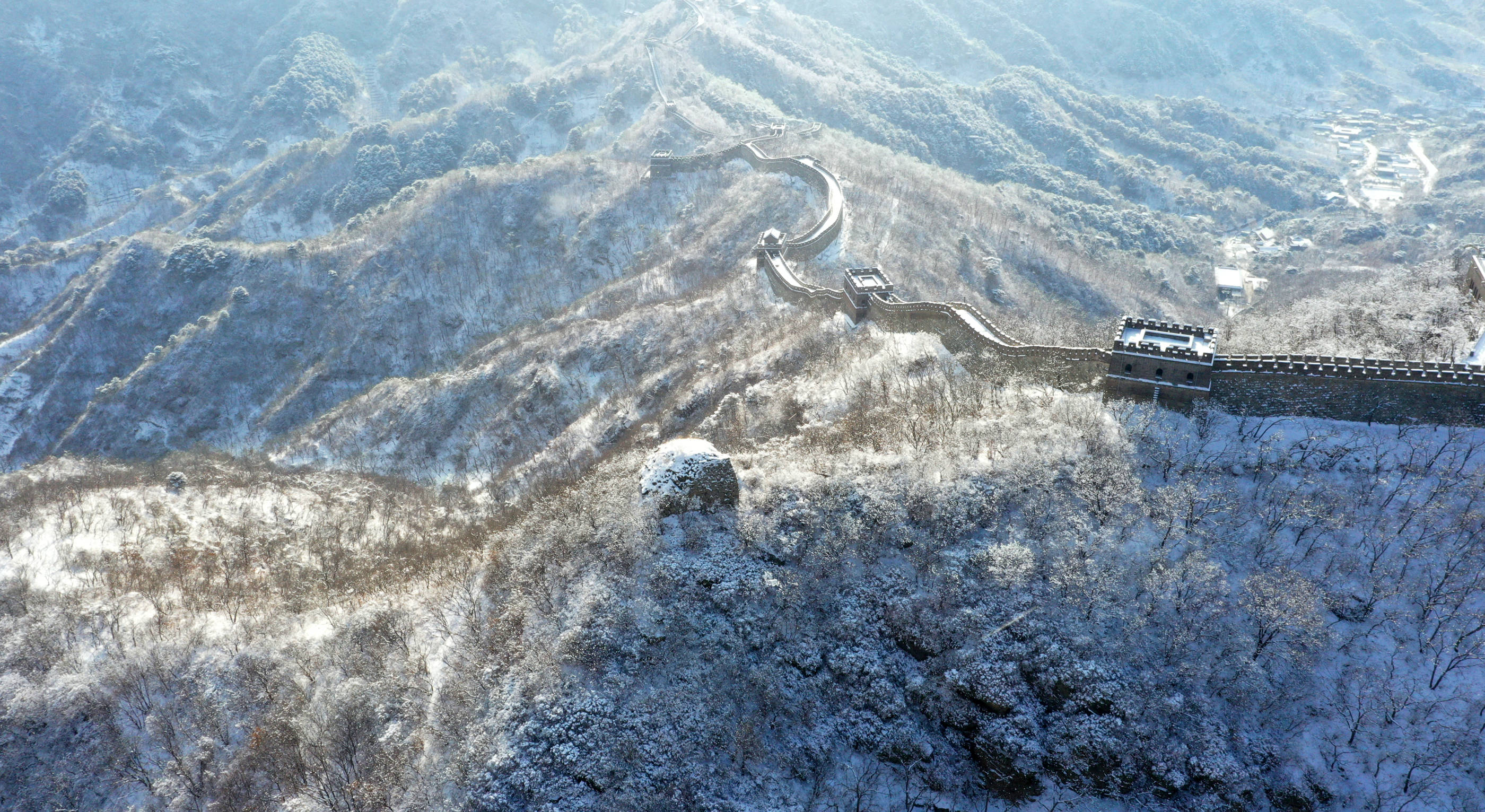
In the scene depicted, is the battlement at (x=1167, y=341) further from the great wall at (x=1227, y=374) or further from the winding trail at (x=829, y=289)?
the winding trail at (x=829, y=289)

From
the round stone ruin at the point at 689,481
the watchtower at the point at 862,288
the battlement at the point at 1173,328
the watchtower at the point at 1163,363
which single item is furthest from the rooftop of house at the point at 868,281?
the round stone ruin at the point at 689,481

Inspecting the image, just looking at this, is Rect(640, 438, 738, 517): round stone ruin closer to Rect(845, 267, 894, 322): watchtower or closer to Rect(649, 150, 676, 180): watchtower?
Rect(845, 267, 894, 322): watchtower

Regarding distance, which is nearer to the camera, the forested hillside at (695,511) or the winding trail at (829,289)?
the forested hillside at (695,511)

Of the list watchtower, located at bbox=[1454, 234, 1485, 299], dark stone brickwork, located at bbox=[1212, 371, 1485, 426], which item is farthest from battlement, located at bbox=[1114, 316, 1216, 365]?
watchtower, located at bbox=[1454, 234, 1485, 299]

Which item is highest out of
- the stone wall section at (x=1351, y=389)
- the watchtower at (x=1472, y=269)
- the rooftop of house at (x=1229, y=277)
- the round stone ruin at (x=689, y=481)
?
the watchtower at (x=1472, y=269)

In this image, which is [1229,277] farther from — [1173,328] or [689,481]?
[689,481]

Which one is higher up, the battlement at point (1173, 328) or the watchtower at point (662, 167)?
the battlement at point (1173, 328)

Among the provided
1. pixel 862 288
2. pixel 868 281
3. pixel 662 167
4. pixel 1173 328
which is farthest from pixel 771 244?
pixel 1173 328
